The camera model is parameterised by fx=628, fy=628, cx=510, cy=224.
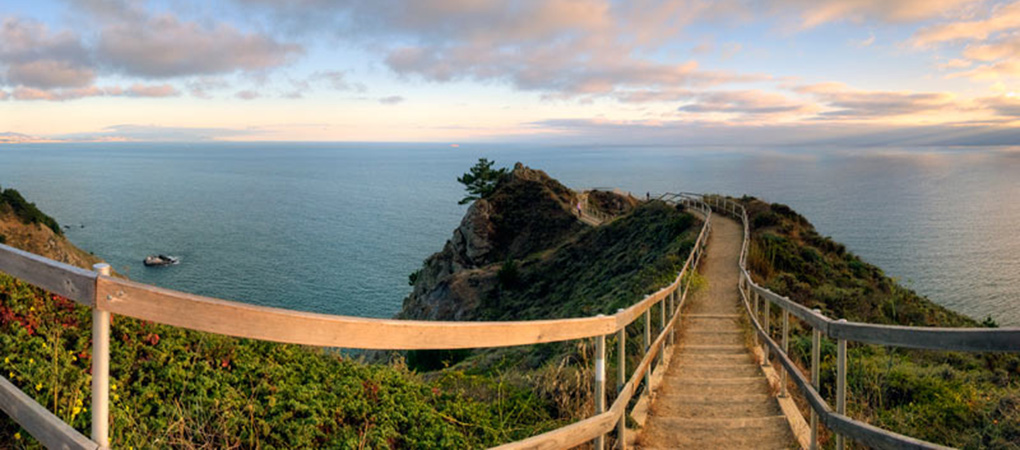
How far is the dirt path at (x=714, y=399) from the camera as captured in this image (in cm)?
541

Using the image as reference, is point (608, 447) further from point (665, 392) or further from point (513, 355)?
point (513, 355)

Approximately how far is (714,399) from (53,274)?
612cm

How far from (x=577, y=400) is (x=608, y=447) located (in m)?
0.58

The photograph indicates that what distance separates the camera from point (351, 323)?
217 cm

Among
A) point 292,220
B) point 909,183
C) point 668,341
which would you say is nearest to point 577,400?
point 668,341

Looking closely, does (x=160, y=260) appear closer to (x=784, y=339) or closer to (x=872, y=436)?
(x=784, y=339)

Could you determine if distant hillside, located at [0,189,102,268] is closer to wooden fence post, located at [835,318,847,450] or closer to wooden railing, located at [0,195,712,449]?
wooden railing, located at [0,195,712,449]

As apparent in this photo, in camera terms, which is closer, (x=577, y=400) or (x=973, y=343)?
(x=973, y=343)

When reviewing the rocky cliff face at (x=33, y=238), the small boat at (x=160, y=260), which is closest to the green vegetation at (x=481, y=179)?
the small boat at (x=160, y=260)

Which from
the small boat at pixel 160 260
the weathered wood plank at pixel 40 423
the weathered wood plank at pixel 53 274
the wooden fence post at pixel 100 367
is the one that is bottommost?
the small boat at pixel 160 260

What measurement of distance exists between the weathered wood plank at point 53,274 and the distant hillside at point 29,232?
126 feet

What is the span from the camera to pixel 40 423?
7.90 ft

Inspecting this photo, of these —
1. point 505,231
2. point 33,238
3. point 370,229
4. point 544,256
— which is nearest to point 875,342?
point 544,256

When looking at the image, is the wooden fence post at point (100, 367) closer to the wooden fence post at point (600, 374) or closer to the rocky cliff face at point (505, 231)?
the wooden fence post at point (600, 374)
